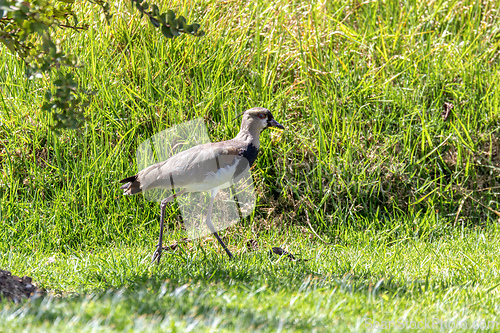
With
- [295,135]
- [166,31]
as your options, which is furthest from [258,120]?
[166,31]

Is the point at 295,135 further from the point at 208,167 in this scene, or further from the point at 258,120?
the point at 208,167

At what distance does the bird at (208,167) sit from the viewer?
4789 mm

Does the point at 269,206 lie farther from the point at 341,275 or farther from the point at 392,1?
the point at 392,1

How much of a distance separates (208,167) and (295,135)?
73.4 inches

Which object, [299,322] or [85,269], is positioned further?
[85,269]

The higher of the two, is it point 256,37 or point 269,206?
point 256,37

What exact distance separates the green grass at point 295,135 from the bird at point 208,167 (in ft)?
2.20

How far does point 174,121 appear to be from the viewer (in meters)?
6.24

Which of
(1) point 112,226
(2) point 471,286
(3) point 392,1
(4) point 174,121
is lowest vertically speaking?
(2) point 471,286

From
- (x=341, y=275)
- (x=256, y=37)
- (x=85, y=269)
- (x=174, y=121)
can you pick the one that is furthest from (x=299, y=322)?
(x=256, y=37)

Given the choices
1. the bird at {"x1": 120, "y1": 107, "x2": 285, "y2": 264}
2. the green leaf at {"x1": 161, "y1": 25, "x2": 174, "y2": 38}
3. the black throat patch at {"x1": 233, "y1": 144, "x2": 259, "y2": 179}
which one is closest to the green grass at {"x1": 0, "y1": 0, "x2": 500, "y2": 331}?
the bird at {"x1": 120, "y1": 107, "x2": 285, "y2": 264}

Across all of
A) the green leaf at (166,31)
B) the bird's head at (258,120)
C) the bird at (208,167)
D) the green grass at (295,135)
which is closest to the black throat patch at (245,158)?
the bird at (208,167)

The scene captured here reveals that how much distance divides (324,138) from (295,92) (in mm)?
863

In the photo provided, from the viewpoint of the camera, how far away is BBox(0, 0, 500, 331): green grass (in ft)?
17.9
